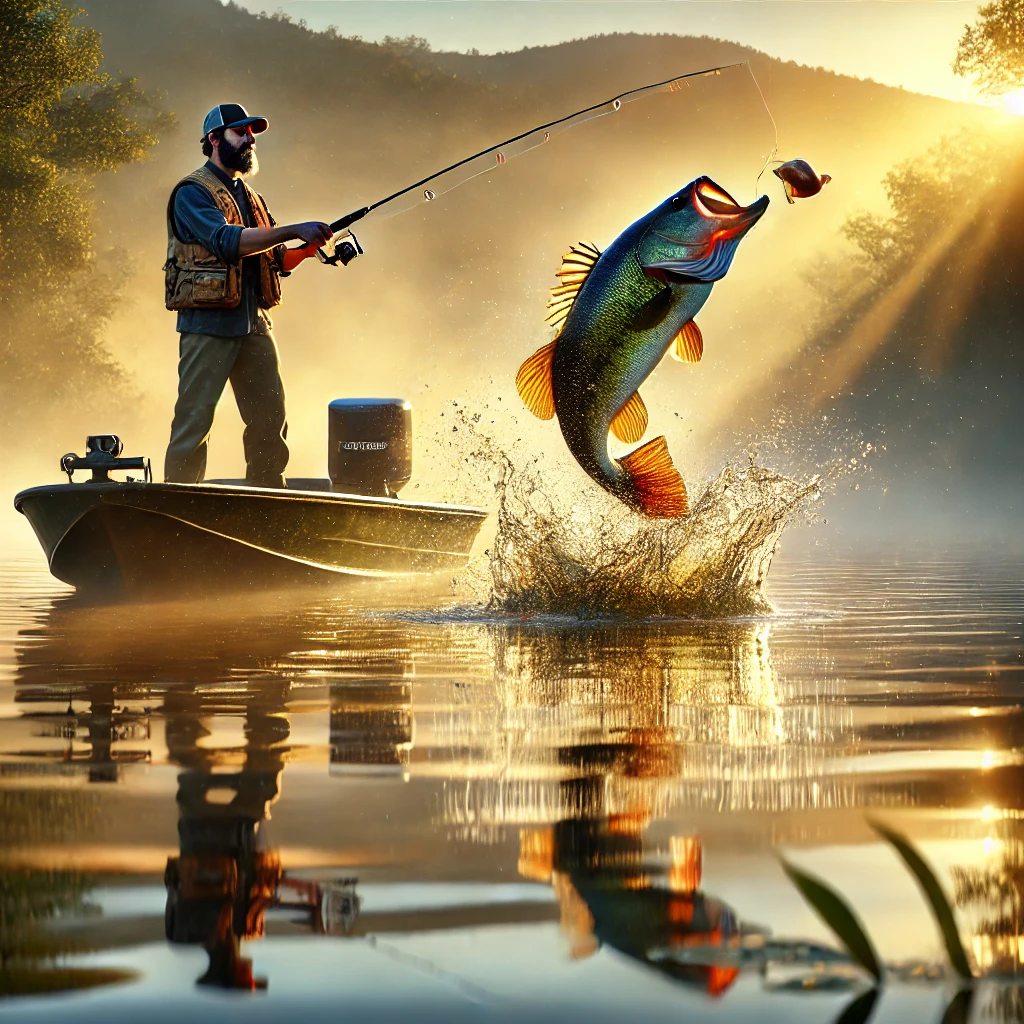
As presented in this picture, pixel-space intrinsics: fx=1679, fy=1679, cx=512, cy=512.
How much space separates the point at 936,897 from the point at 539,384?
465cm

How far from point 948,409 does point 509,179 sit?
271 feet

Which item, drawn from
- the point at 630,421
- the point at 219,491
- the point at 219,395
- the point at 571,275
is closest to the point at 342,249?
the point at 219,395

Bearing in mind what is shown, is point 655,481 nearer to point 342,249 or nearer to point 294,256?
point 342,249

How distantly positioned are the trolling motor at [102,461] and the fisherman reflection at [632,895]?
22.8ft

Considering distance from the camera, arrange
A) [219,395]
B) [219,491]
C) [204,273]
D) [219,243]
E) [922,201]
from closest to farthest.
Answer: [219,243]
[204,273]
[219,395]
[219,491]
[922,201]

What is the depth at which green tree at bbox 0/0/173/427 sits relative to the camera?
3556 centimetres

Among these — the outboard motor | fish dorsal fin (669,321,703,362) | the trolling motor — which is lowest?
fish dorsal fin (669,321,703,362)

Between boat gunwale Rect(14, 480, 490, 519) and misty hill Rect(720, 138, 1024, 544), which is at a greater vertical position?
misty hill Rect(720, 138, 1024, 544)

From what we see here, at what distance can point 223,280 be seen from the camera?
9.50 meters

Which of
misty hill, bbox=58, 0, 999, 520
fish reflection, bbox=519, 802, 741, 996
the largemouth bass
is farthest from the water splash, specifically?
misty hill, bbox=58, 0, 999, 520

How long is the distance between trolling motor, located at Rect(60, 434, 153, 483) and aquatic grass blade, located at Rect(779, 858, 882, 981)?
8.16 meters

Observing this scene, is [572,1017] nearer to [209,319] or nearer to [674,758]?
[674,758]

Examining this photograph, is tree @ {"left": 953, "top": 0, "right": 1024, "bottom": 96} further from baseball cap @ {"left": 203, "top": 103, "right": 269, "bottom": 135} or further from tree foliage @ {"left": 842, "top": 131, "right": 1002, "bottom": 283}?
baseball cap @ {"left": 203, "top": 103, "right": 269, "bottom": 135}

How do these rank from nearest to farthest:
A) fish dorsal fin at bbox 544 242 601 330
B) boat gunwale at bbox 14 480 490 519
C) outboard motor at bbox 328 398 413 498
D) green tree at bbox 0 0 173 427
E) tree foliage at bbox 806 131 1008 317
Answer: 1. fish dorsal fin at bbox 544 242 601 330
2. boat gunwale at bbox 14 480 490 519
3. outboard motor at bbox 328 398 413 498
4. green tree at bbox 0 0 173 427
5. tree foliage at bbox 806 131 1008 317
